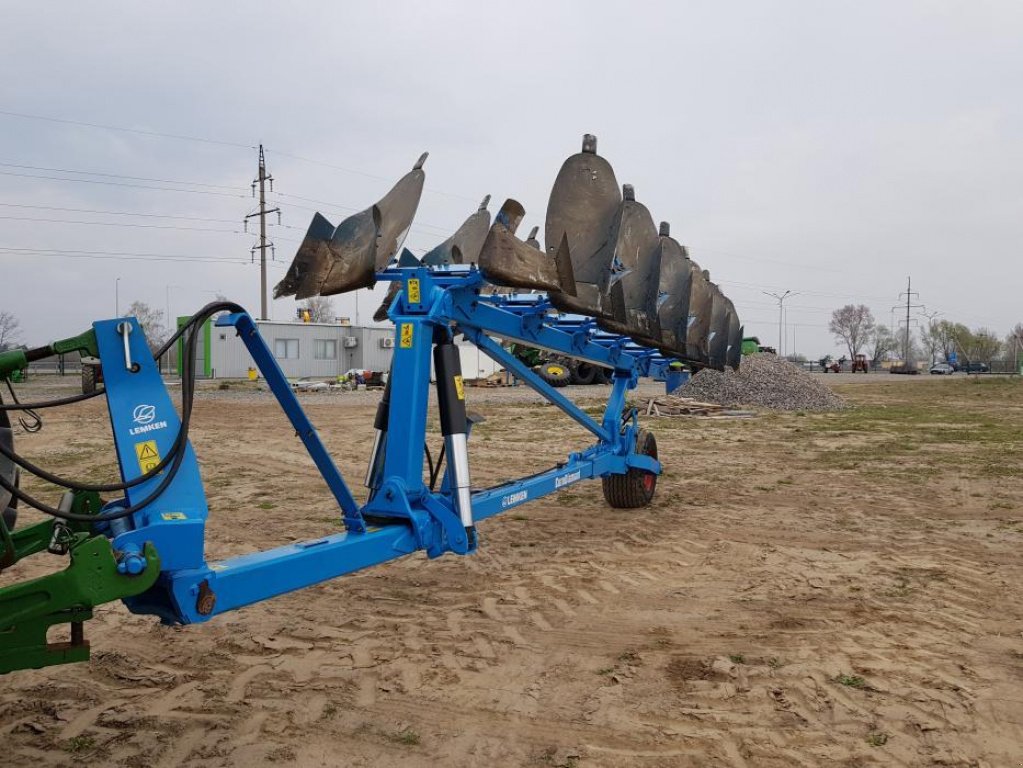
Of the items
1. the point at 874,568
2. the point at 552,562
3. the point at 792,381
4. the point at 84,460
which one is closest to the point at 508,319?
the point at 552,562

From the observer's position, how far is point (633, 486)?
26.6 ft

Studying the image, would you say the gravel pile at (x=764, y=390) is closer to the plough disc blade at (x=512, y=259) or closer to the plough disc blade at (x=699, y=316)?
the plough disc blade at (x=699, y=316)

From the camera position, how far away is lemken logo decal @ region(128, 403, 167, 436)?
294 cm

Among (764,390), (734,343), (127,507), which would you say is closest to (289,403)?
(127,507)

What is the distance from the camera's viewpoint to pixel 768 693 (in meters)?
3.83

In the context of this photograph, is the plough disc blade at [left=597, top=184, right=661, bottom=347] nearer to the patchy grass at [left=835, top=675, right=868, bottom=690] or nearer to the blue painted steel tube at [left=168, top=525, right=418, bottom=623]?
the blue painted steel tube at [left=168, top=525, right=418, bottom=623]

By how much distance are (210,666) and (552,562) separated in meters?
2.79

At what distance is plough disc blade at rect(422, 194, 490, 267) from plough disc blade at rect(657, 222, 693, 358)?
5.03 feet

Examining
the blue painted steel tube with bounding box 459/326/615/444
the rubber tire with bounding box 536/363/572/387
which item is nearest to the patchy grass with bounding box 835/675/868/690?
the blue painted steel tube with bounding box 459/326/615/444

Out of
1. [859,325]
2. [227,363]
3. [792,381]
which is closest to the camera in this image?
[792,381]

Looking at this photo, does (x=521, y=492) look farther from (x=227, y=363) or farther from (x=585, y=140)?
(x=227, y=363)

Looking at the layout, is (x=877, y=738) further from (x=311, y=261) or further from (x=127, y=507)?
(x=311, y=261)

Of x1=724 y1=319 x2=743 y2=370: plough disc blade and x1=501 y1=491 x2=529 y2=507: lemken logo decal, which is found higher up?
x1=724 y1=319 x2=743 y2=370: plough disc blade

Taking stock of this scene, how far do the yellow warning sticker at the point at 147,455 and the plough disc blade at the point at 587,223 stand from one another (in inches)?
104
